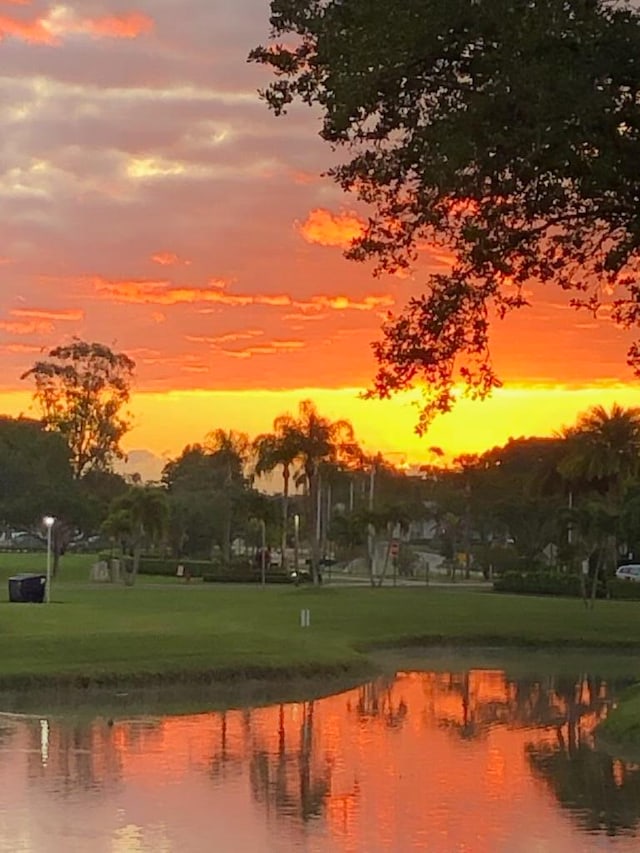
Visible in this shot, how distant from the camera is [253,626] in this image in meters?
40.1

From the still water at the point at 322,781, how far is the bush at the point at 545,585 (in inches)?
1415

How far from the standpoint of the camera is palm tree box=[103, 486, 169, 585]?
7012 centimetres

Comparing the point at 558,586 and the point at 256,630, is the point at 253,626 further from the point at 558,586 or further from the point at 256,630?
the point at 558,586

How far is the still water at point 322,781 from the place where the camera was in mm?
14594

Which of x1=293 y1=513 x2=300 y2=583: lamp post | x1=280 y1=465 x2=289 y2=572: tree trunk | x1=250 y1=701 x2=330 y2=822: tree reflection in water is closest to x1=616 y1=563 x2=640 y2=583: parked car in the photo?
x1=293 y1=513 x2=300 y2=583: lamp post

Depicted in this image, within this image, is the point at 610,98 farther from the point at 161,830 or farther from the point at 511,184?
the point at 161,830

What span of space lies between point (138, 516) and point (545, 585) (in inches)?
750

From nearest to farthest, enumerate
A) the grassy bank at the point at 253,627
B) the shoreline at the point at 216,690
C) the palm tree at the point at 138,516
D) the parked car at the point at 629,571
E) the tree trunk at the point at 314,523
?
1. the shoreline at the point at 216,690
2. the grassy bank at the point at 253,627
3. the tree trunk at the point at 314,523
4. the palm tree at the point at 138,516
5. the parked car at the point at 629,571

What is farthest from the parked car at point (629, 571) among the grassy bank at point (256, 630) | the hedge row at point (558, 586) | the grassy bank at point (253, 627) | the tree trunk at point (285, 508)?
the tree trunk at point (285, 508)

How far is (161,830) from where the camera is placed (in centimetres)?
1477

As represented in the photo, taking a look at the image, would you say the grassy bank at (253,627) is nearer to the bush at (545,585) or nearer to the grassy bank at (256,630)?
the grassy bank at (256,630)

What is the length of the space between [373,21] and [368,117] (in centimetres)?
226

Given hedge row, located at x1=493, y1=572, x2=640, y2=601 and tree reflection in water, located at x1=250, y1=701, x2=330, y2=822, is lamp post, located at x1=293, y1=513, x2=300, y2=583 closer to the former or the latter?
hedge row, located at x1=493, y1=572, x2=640, y2=601

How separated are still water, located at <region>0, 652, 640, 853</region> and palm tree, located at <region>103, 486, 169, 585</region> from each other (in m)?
43.1
